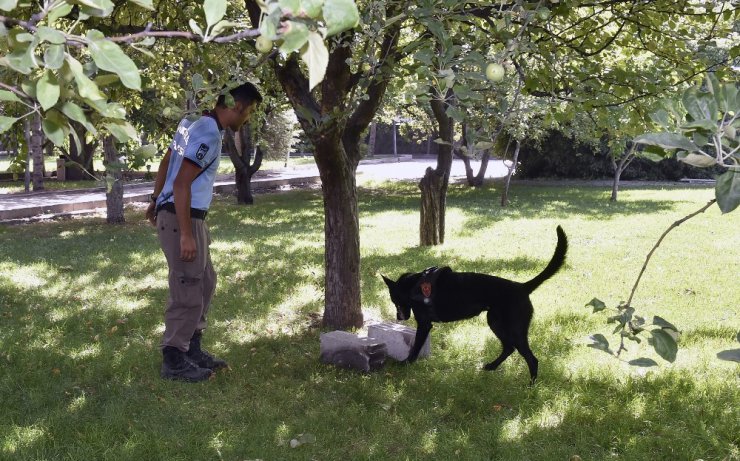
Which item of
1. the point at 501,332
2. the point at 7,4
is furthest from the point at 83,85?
the point at 501,332

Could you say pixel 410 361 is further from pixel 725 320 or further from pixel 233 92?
pixel 725 320

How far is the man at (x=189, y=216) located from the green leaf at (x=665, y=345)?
3.32 meters

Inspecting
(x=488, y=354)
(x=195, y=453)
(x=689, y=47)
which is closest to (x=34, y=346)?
(x=195, y=453)

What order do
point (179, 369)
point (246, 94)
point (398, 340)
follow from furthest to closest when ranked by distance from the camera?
1. point (398, 340)
2. point (179, 369)
3. point (246, 94)

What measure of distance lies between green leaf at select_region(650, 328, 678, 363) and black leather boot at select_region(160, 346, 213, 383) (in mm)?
3887

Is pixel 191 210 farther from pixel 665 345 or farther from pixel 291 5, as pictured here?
pixel 291 5

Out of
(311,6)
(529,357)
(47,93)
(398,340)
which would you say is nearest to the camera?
(311,6)

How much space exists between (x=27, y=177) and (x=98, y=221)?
7075 millimetres

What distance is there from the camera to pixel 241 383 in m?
5.18

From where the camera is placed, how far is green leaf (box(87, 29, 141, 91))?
1186mm

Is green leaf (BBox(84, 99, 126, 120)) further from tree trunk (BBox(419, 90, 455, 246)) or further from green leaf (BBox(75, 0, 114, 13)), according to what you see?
tree trunk (BBox(419, 90, 455, 246))

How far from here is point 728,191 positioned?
1.55m

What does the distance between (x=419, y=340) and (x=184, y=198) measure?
2160mm

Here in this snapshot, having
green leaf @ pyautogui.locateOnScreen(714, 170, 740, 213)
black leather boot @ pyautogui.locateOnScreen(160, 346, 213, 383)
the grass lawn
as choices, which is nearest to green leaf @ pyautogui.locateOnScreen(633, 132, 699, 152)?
green leaf @ pyautogui.locateOnScreen(714, 170, 740, 213)
